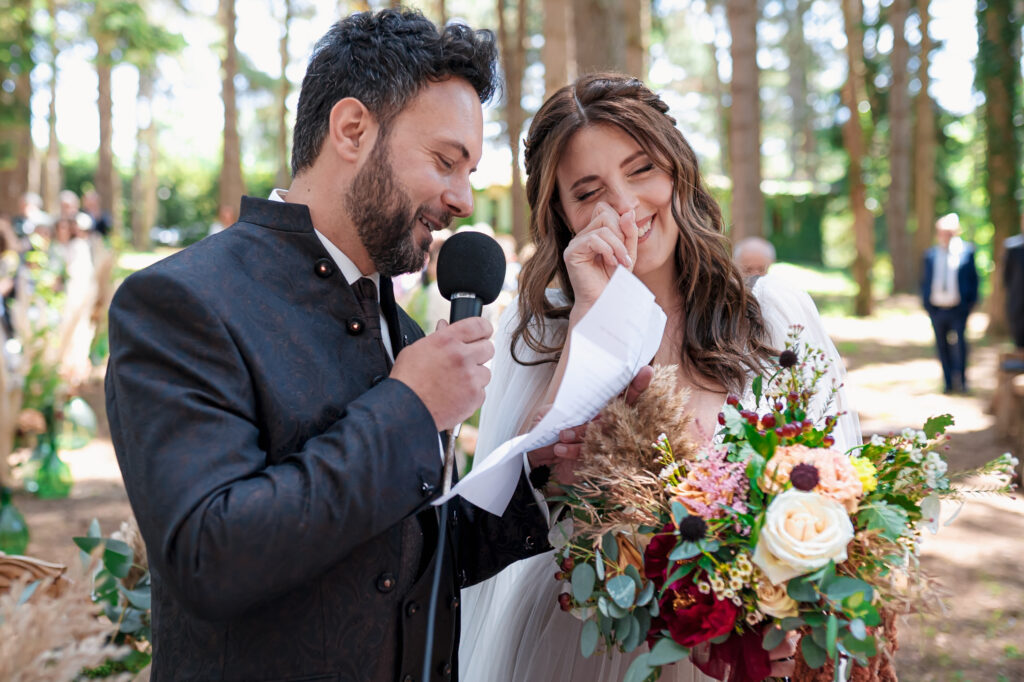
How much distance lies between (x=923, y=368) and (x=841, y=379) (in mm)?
12857

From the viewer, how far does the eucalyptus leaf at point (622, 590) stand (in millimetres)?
1700

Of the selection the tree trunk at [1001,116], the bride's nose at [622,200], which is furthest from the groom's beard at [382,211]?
the tree trunk at [1001,116]

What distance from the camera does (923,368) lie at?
1383 centimetres

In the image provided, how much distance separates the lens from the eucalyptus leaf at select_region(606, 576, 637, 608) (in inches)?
66.9

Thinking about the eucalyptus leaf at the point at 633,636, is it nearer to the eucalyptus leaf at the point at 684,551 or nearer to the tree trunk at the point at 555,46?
the eucalyptus leaf at the point at 684,551

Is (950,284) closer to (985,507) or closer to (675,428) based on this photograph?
(985,507)

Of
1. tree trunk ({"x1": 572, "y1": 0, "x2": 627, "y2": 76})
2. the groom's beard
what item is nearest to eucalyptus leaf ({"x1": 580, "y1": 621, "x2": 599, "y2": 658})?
the groom's beard

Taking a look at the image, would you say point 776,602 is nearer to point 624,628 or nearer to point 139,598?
point 624,628

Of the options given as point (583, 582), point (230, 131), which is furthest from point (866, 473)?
point (230, 131)

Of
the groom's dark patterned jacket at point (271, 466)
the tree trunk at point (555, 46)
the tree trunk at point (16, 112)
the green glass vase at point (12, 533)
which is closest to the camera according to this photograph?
the groom's dark patterned jacket at point (271, 466)

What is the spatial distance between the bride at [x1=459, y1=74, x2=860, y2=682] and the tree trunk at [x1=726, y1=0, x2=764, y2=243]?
20.0 ft

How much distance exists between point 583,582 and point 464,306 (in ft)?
2.11

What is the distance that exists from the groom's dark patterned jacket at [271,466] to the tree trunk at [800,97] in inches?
1628

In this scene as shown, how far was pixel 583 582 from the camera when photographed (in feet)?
5.85
